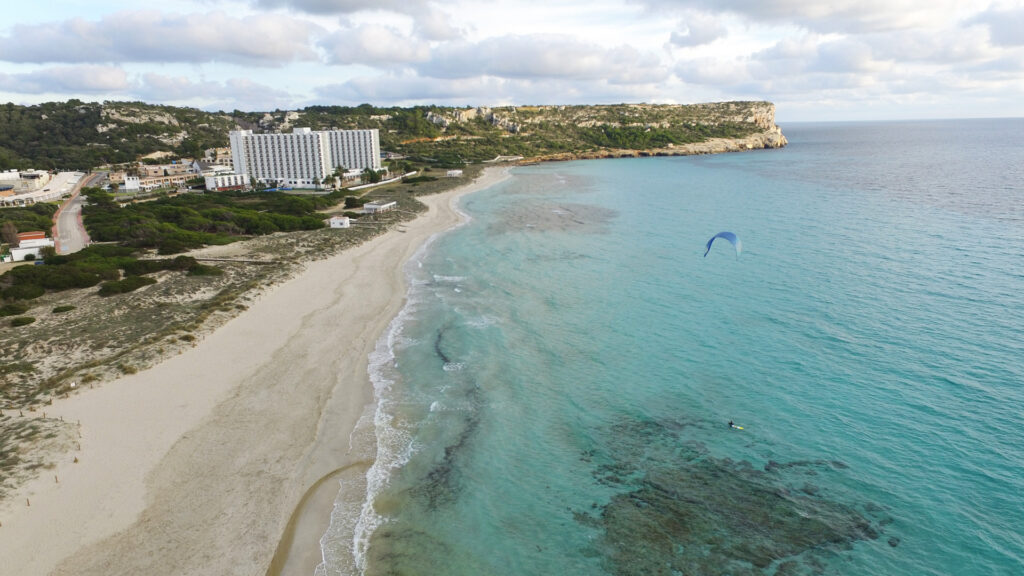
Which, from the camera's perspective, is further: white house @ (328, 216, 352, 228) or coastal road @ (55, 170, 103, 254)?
white house @ (328, 216, 352, 228)

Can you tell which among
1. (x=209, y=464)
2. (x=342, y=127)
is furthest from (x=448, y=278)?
(x=342, y=127)

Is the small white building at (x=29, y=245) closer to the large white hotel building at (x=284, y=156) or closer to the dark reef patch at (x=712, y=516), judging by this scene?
the dark reef patch at (x=712, y=516)

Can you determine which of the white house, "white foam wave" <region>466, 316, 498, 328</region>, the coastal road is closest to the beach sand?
"white foam wave" <region>466, 316, 498, 328</region>

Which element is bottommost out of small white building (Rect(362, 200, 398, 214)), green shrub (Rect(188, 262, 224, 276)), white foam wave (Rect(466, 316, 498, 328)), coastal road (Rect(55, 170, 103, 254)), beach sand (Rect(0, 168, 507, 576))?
beach sand (Rect(0, 168, 507, 576))

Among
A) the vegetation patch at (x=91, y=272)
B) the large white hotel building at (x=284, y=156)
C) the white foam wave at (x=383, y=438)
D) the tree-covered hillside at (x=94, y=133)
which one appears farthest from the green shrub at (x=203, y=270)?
the tree-covered hillside at (x=94, y=133)

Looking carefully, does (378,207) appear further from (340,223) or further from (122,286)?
(122,286)

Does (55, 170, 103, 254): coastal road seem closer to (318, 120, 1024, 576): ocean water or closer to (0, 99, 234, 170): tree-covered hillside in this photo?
(318, 120, 1024, 576): ocean water
